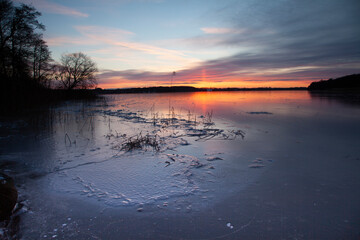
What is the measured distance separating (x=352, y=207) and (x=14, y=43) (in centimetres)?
2158

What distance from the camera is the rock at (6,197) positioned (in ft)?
7.84

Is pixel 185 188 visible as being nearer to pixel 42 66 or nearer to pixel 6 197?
pixel 6 197

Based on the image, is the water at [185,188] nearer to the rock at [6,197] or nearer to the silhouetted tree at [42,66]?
the rock at [6,197]

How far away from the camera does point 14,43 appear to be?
15156 millimetres

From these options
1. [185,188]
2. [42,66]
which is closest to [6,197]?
[185,188]

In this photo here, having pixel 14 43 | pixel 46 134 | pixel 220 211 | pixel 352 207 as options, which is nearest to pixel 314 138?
pixel 352 207

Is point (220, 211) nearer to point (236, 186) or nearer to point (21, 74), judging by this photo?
point (236, 186)

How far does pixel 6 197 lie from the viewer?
249 centimetres

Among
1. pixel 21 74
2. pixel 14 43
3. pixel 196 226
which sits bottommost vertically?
pixel 196 226

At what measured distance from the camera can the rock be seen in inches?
94.1

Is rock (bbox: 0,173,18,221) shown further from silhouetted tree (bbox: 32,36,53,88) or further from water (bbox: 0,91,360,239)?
silhouetted tree (bbox: 32,36,53,88)

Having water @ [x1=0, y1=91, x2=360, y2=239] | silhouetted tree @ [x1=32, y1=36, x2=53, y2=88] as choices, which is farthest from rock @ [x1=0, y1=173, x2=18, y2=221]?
silhouetted tree @ [x1=32, y1=36, x2=53, y2=88]

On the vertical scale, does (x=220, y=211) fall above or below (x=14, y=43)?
below

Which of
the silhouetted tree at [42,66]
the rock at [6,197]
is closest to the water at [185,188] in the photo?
the rock at [6,197]
